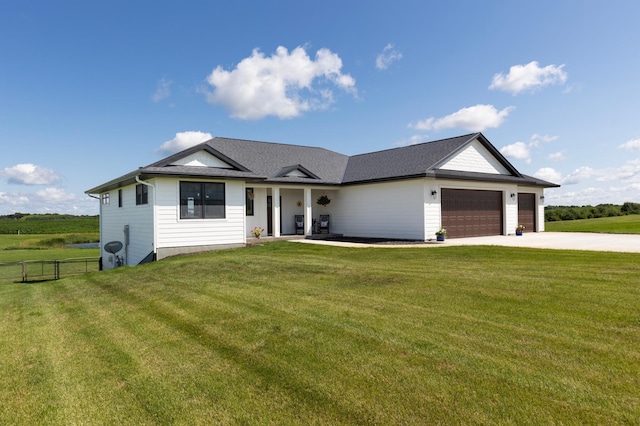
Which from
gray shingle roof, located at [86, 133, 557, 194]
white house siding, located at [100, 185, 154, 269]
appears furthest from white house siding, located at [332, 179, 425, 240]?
white house siding, located at [100, 185, 154, 269]

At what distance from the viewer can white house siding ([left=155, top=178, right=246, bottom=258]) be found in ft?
45.6

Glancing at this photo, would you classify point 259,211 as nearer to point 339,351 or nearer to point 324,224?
point 324,224

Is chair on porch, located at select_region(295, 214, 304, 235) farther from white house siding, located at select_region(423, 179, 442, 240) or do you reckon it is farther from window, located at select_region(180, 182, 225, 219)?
white house siding, located at select_region(423, 179, 442, 240)

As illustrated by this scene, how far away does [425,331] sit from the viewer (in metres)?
4.65

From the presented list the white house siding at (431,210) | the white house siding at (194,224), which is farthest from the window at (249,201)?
the white house siding at (431,210)

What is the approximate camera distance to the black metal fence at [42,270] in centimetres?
1518

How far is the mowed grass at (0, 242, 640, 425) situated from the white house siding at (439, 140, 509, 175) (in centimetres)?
991

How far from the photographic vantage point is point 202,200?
1487 centimetres

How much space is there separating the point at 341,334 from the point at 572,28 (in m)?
13.9

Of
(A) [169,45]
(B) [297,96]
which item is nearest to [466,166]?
(B) [297,96]

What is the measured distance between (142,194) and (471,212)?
1489 centimetres

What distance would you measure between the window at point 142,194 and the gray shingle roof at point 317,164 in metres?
0.42

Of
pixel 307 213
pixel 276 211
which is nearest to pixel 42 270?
pixel 276 211

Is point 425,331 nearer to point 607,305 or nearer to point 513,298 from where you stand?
point 513,298
